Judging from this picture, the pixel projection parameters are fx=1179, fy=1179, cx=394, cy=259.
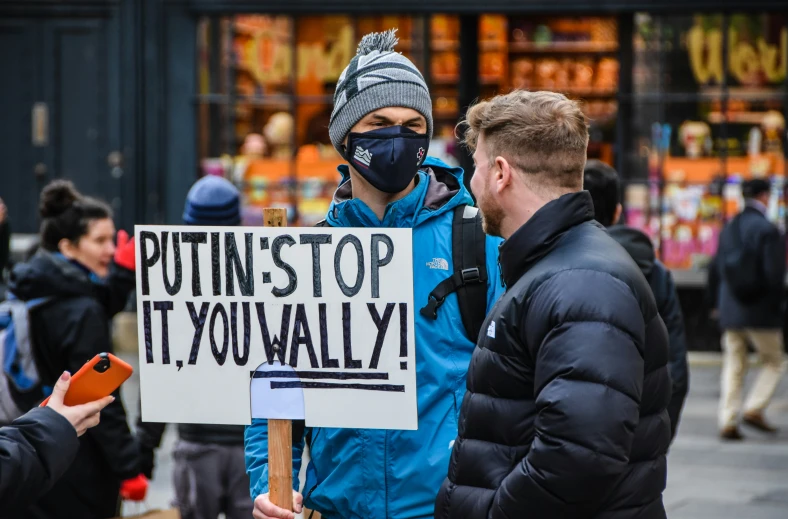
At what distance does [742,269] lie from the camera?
9773mm

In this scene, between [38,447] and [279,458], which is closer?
[38,447]

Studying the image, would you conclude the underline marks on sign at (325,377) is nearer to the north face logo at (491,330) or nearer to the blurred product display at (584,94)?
the north face logo at (491,330)

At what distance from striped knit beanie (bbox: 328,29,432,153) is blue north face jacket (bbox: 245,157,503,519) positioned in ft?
0.78

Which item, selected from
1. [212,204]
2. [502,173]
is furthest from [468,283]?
[212,204]

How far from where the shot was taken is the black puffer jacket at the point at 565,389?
237cm

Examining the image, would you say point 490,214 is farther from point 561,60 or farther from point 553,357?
point 561,60

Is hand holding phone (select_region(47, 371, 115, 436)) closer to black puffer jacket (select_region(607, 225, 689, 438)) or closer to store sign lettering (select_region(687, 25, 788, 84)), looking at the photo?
black puffer jacket (select_region(607, 225, 689, 438))

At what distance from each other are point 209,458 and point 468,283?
222 centimetres

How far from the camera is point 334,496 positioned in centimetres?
304

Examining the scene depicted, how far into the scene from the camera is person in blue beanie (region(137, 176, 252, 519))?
493 centimetres

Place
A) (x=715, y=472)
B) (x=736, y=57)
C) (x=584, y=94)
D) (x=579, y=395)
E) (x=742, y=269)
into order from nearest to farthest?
(x=579, y=395) < (x=715, y=472) < (x=742, y=269) < (x=736, y=57) < (x=584, y=94)

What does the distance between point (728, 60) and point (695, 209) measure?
1.59 m

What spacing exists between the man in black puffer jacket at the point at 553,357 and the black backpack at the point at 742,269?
737cm

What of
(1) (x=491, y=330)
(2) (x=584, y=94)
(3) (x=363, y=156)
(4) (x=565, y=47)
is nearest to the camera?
(1) (x=491, y=330)
